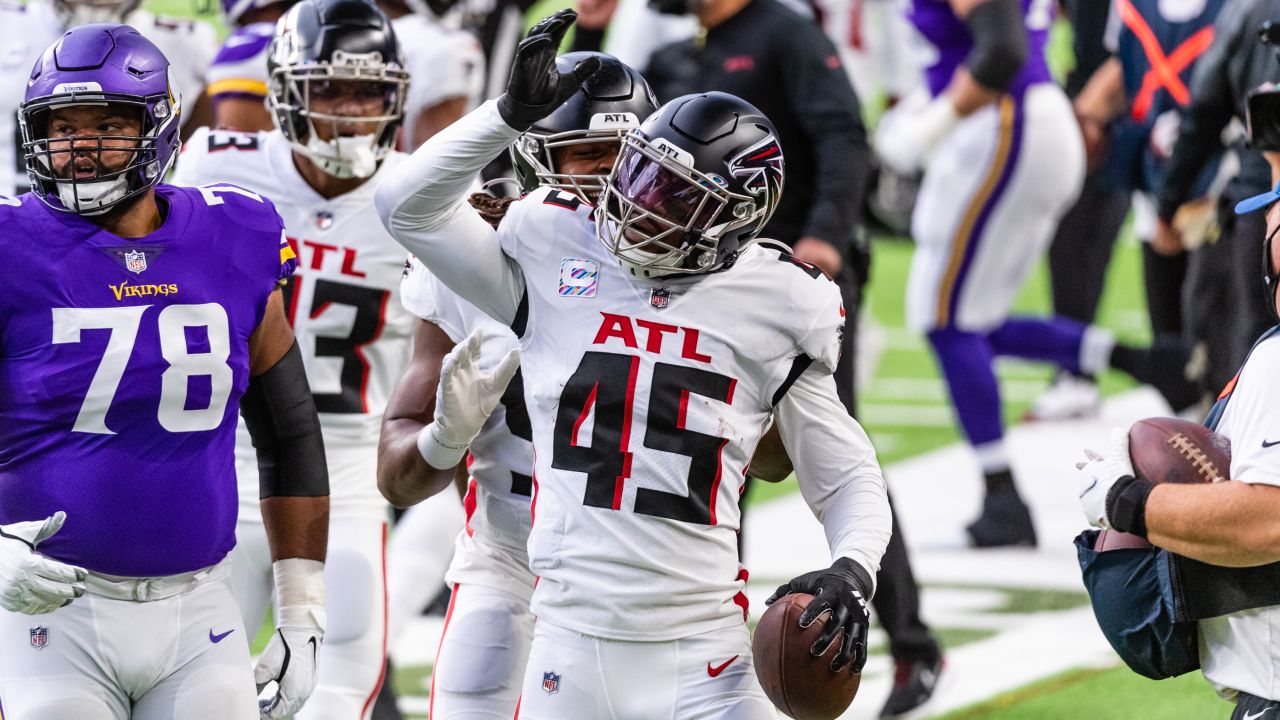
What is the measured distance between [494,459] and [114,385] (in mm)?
846

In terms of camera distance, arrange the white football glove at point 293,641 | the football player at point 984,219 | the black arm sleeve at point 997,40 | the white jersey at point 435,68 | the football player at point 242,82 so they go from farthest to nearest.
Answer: the football player at point 984,219 → the black arm sleeve at point 997,40 → the white jersey at point 435,68 → the football player at point 242,82 → the white football glove at point 293,641

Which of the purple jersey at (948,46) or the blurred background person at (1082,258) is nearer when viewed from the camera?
the purple jersey at (948,46)

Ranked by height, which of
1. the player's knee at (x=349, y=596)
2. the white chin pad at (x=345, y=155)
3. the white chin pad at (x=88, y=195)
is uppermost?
the white chin pad at (x=88, y=195)

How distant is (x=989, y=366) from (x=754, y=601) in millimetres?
1521

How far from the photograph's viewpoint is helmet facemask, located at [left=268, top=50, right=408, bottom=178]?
4.49 metres

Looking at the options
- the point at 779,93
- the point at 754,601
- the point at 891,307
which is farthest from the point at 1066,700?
the point at 891,307

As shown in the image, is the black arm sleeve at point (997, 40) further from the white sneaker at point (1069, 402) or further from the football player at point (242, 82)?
the white sneaker at point (1069, 402)

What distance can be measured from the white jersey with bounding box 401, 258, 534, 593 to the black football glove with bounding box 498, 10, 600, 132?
65 cm

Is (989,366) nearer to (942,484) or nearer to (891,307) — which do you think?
(942,484)

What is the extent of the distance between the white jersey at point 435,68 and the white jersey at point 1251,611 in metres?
3.39

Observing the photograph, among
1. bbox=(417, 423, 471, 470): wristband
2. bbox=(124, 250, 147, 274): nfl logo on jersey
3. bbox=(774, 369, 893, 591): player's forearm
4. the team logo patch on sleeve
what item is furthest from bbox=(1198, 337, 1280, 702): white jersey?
bbox=(124, 250, 147, 274): nfl logo on jersey

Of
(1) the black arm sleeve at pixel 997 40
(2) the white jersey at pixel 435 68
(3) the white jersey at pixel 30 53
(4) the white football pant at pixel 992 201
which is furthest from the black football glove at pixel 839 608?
(4) the white football pant at pixel 992 201

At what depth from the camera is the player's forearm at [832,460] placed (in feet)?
10.7

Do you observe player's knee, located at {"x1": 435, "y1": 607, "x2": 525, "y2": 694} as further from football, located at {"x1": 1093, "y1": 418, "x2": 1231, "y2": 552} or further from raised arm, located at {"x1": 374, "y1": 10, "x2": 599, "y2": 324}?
football, located at {"x1": 1093, "y1": 418, "x2": 1231, "y2": 552}
